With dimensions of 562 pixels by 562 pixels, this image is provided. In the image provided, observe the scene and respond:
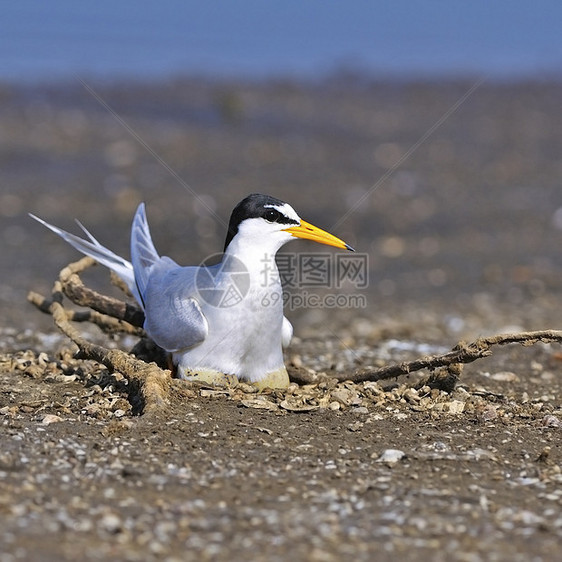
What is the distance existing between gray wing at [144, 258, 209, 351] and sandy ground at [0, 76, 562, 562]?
37 centimetres

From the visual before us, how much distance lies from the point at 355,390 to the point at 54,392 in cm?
174

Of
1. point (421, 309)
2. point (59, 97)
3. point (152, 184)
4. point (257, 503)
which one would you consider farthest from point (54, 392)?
point (59, 97)

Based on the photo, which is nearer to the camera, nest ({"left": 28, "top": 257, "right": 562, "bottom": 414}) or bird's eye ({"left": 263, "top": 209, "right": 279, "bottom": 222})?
nest ({"left": 28, "top": 257, "right": 562, "bottom": 414})

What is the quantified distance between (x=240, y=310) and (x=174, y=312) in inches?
17.2

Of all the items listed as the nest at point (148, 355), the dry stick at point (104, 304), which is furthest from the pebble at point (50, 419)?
the dry stick at point (104, 304)

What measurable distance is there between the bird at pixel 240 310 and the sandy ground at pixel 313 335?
211mm

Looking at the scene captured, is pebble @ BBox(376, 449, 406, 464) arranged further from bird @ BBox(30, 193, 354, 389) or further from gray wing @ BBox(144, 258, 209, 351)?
gray wing @ BBox(144, 258, 209, 351)

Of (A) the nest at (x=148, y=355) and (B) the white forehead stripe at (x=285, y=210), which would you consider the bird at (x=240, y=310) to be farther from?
(A) the nest at (x=148, y=355)

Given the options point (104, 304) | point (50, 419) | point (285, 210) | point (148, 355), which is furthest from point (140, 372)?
point (285, 210)

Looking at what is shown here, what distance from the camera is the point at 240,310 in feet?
17.8

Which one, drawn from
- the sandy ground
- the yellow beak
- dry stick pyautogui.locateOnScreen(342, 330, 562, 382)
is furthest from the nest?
the yellow beak

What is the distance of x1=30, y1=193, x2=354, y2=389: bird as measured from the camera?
17.8 ft

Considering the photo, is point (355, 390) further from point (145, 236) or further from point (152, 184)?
point (152, 184)

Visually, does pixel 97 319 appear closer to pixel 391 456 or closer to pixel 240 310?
pixel 240 310
